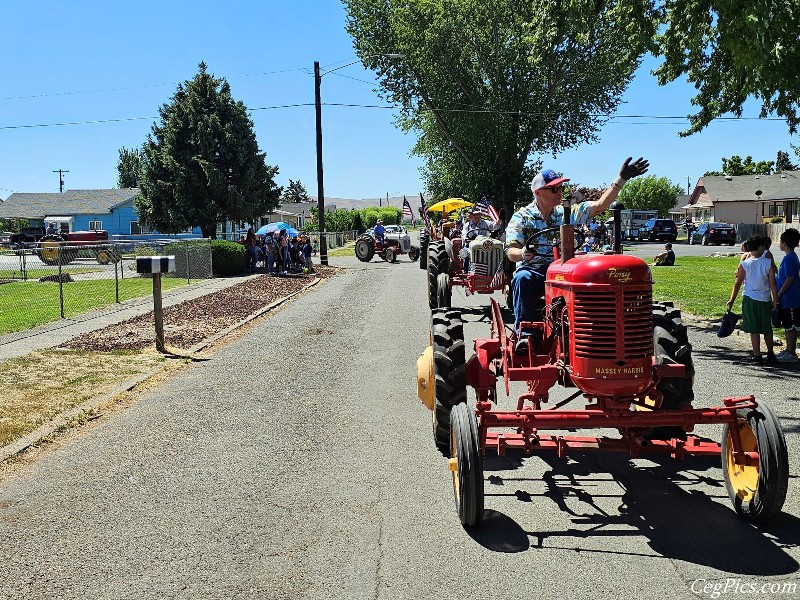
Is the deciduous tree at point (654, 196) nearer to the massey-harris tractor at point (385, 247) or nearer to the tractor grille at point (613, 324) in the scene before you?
the massey-harris tractor at point (385, 247)

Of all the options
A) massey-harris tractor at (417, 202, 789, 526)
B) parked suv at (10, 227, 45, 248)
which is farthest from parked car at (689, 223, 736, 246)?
massey-harris tractor at (417, 202, 789, 526)

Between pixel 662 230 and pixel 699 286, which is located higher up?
pixel 662 230

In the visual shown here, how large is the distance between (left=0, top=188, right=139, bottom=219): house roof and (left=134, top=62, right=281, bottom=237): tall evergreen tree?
67.9ft

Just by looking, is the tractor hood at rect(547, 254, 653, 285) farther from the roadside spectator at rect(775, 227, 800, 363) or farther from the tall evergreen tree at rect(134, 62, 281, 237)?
the tall evergreen tree at rect(134, 62, 281, 237)

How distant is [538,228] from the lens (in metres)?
6.61

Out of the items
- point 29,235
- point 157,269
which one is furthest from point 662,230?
point 157,269

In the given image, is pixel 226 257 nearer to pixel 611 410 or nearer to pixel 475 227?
pixel 475 227

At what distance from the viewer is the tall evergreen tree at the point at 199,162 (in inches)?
1821

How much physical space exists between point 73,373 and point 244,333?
4.48 metres

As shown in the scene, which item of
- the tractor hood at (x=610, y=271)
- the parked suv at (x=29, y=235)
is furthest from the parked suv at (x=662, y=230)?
the tractor hood at (x=610, y=271)

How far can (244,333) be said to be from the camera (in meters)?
14.5

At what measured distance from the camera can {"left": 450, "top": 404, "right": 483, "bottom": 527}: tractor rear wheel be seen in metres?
4.71

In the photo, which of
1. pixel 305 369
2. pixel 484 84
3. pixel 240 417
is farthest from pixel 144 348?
pixel 484 84

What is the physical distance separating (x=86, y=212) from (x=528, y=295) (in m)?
66.5
